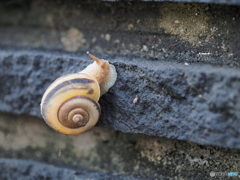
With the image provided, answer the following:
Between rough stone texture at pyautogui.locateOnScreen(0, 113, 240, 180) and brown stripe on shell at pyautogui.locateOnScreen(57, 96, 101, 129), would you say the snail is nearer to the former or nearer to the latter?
brown stripe on shell at pyautogui.locateOnScreen(57, 96, 101, 129)

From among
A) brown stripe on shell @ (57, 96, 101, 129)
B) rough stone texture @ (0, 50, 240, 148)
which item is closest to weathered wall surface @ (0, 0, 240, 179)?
rough stone texture @ (0, 50, 240, 148)

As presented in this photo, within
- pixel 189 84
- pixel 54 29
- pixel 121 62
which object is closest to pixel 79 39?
pixel 54 29

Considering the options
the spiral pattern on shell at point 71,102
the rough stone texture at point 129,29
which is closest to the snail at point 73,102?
the spiral pattern on shell at point 71,102

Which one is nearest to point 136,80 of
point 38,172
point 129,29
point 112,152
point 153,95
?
point 153,95

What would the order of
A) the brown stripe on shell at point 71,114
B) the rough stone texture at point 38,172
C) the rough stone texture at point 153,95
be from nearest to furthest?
1. the rough stone texture at point 153,95
2. the brown stripe on shell at point 71,114
3. the rough stone texture at point 38,172

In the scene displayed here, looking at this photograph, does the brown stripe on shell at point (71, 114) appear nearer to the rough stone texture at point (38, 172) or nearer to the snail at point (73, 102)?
the snail at point (73, 102)

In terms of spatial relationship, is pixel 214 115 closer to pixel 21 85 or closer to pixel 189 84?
pixel 189 84

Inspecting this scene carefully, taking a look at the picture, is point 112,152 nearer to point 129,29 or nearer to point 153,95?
point 153,95
